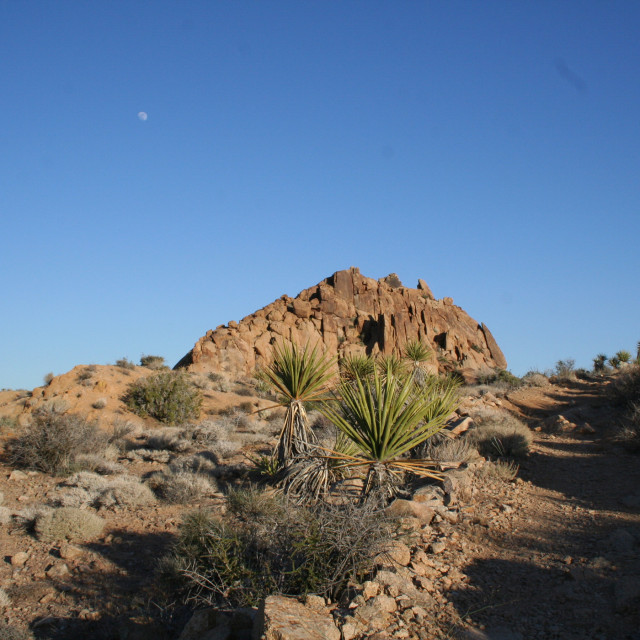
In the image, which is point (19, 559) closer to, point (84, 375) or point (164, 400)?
point (164, 400)

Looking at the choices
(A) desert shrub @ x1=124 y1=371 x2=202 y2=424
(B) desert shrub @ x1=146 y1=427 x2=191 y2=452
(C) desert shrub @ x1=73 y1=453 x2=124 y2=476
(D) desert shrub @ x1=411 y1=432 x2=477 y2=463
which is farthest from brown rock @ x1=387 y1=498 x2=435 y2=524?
(A) desert shrub @ x1=124 y1=371 x2=202 y2=424

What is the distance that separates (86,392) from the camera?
18.8 meters

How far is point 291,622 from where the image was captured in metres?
4.05

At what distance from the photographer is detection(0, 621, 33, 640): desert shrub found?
5.20 metres

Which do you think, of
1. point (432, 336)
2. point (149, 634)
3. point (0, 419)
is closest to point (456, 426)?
point (149, 634)

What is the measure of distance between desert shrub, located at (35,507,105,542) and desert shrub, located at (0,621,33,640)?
2.60m

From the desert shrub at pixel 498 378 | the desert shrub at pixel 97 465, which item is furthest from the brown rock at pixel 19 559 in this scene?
the desert shrub at pixel 498 378

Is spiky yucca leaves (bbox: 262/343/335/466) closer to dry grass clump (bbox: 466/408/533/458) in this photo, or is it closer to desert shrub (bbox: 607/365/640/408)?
dry grass clump (bbox: 466/408/533/458)

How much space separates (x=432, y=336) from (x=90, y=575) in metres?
42.5

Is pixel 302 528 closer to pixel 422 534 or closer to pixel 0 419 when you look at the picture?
pixel 422 534

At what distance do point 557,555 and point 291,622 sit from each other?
12.3 feet

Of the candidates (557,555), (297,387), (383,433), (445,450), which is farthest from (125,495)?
(557,555)

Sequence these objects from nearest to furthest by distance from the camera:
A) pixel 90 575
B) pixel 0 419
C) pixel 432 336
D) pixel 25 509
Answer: pixel 90 575, pixel 25 509, pixel 0 419, pixel 432 336

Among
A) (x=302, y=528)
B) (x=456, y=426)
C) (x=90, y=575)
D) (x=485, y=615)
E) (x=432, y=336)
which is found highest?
(x=432, y=336)
